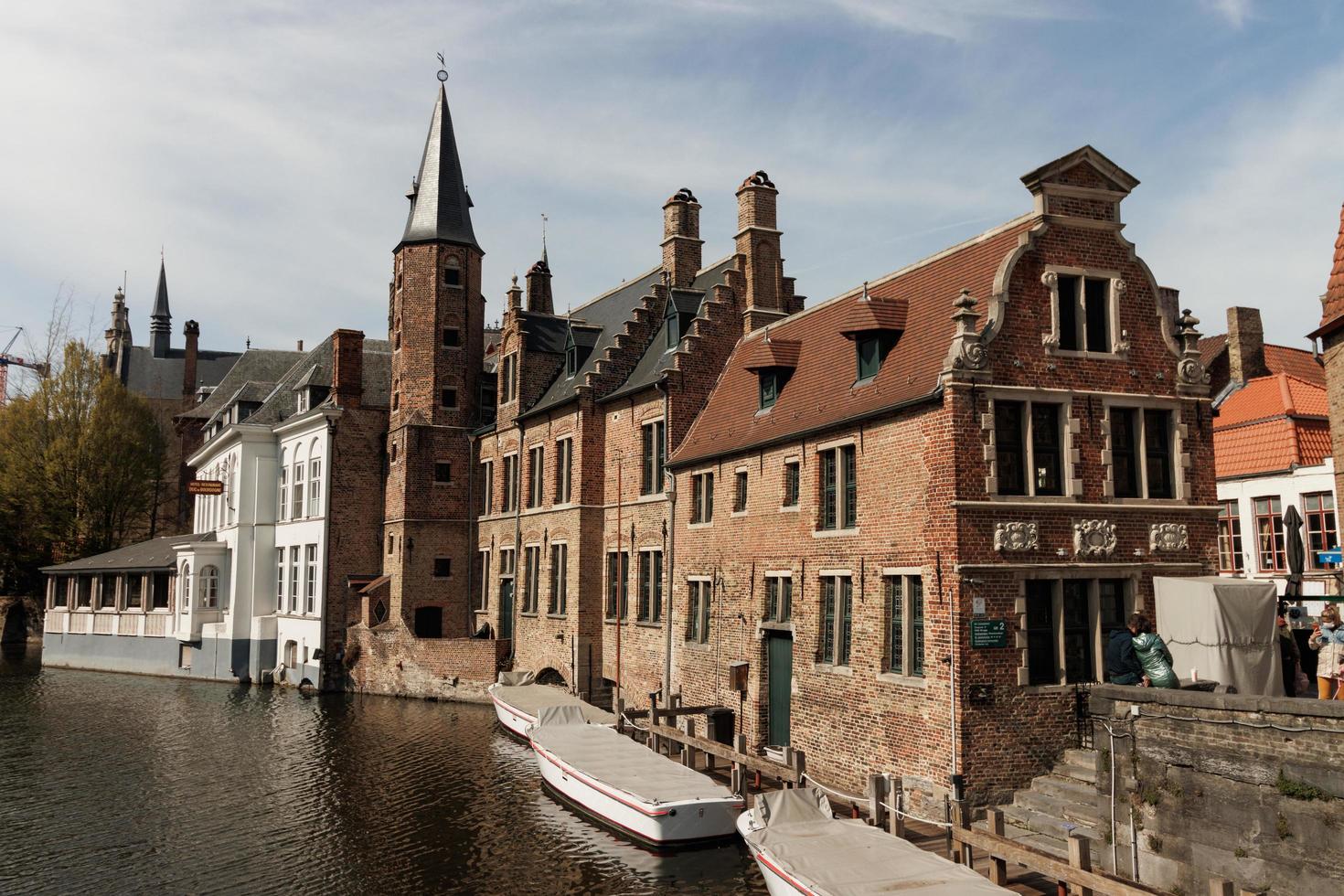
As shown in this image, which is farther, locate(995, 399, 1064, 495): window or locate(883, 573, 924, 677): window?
locate(883, 573, 924, 677): window

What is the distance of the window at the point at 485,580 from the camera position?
130 feet

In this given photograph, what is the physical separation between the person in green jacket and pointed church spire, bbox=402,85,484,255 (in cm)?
3152

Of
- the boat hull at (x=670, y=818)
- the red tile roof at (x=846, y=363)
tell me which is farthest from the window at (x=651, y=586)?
the boat hull at (x=670, y=818)

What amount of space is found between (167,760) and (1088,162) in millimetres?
25434

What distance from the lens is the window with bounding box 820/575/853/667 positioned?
818 inches

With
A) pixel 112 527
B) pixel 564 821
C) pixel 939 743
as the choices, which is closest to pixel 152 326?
pixel 112 527

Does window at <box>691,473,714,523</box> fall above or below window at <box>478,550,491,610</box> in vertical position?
above

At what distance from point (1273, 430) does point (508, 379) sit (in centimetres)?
2431

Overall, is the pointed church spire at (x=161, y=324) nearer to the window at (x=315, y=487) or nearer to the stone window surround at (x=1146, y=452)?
the window at (x=315, y=487)

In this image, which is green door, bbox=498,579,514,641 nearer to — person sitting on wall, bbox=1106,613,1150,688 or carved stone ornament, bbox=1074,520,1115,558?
carved stone ornament, bbox=1074,520,1115,558

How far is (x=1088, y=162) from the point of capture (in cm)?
1931

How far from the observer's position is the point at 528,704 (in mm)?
28594

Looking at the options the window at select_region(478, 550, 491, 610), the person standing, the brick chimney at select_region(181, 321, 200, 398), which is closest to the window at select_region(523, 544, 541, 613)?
the window at select_region(478, 550, 491, 610)

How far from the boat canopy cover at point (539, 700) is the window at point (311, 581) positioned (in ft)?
40.6
